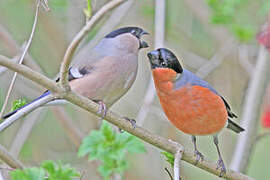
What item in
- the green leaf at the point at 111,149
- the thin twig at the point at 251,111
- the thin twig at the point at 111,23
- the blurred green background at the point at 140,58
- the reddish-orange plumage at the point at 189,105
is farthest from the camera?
the blurred green background at the point at 140,58

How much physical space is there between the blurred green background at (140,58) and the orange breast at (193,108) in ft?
5.68

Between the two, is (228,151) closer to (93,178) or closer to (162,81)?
(93,178)

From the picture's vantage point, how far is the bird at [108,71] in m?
3.00

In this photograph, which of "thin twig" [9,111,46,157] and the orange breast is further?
"thin twig" [9,111,46,157]

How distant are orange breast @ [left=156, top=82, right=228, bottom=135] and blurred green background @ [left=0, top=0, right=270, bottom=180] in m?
1.73

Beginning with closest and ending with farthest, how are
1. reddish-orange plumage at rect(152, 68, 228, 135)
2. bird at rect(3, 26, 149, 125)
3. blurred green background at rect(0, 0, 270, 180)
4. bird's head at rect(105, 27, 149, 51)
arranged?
reddish-orange plumage at rect(152, 68, 228, 135) → bird at rect(3, 26, 149, 125) → bird's head at rect(105, 27, 149, 51) → blurred green background at rect(0, 0, 270, 180)

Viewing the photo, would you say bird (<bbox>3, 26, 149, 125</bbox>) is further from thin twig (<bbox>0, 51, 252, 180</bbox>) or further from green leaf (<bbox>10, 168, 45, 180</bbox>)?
green leaf (<bbox>10, 168, 45, 180</bbox>)

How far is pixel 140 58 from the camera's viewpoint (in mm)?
4879

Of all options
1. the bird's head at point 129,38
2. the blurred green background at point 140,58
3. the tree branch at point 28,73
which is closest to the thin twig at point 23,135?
the blurred green background at point 140,58

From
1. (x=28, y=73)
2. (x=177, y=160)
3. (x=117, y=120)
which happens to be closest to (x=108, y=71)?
(x=117, y=120)

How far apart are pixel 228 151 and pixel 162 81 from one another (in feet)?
8.76

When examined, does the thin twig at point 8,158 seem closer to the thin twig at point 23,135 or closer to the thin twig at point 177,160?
the thin twig at point 177,160

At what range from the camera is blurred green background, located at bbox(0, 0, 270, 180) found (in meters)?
4.70

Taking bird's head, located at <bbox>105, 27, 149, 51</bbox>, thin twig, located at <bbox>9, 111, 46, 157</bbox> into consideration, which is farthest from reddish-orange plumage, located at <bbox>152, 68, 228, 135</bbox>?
thin twig, located at <bbox>9, 111, 46, 157</bbox>
